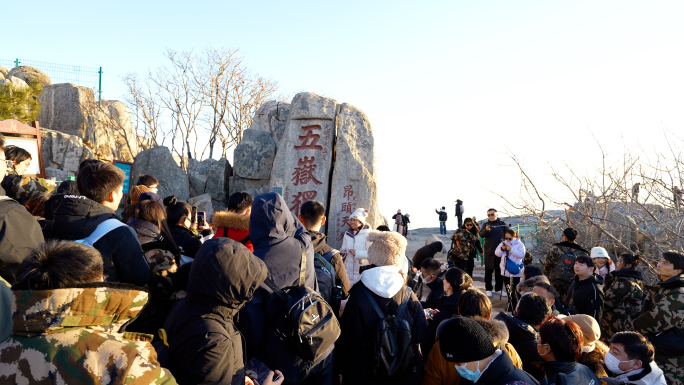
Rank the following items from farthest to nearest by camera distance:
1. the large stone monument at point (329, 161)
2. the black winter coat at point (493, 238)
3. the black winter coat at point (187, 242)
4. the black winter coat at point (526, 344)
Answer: the large stone monument at point (329, 161) < the black winter coat at point (493, 238) < the black winter coat at point (187, 242) < the black winter coat at point (526, 344)

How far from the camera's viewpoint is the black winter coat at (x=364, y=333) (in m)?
2.67

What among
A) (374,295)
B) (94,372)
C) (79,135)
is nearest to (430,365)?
(374,295)

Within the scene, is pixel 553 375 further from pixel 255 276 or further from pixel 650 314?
pixel 650 314

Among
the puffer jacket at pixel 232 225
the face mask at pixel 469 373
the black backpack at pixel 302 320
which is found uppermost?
the puffer jacket at pixel 232 225

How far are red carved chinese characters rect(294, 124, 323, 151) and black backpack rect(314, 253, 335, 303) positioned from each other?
23.4ft

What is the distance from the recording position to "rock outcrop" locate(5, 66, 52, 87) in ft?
59.0

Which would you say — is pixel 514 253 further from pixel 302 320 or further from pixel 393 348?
pixel 302 320

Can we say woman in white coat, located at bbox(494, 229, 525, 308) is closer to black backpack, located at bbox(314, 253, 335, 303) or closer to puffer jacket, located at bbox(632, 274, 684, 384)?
puffer jacket, located at bbox(632, 274, 684, 384)

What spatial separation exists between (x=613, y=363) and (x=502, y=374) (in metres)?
1.01

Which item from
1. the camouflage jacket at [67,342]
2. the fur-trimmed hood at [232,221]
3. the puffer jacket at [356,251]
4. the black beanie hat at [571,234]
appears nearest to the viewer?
the camouflage jacket at [67,342]

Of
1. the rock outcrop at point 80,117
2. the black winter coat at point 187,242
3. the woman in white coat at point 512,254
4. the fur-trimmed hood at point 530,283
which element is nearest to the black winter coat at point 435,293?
the fur-trimmed hood at point 530,283

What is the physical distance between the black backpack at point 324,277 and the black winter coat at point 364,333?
0.33 meters

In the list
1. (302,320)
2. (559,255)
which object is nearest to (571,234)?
(559,255)

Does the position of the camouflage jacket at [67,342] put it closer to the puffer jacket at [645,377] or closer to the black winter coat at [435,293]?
the puffer jacket at [645,377]
